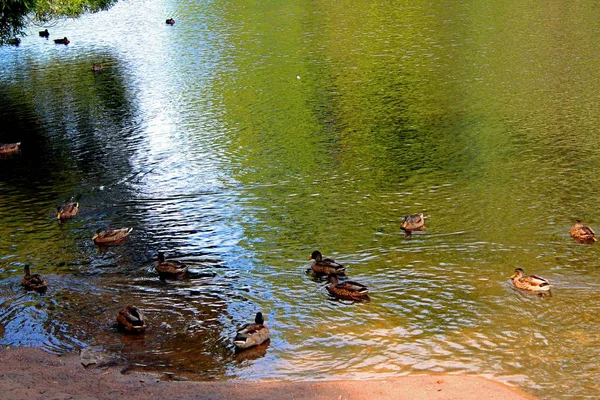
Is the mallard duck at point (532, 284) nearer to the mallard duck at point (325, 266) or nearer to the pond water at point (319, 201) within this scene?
the pond water at point (319, 201)

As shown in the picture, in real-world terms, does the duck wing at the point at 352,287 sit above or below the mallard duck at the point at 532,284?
above

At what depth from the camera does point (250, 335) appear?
439 inches

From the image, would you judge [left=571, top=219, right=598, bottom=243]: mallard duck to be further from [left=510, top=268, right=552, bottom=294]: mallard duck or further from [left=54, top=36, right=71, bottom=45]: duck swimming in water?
[left=54, top=36, right=71, bottom=45]: duck swimming in water

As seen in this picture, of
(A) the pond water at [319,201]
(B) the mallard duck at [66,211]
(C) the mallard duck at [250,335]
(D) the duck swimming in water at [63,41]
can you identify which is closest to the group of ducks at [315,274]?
(C) the mallard duck at [250,335]

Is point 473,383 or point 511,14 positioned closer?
point 473,383

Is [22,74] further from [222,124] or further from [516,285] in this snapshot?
[516,285]

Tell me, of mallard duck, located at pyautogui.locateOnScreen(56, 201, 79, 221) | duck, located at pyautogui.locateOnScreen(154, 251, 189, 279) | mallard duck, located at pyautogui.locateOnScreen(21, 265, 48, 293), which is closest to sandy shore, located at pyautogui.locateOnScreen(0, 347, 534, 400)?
mallard duck, located at pyautogui.locateOnScreen(21, 265, 48, 293)

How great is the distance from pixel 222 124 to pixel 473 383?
16.1 m

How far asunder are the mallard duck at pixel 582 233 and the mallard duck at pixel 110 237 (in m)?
8.73

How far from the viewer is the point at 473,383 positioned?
33.3 feet

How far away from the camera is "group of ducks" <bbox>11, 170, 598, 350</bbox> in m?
11.3

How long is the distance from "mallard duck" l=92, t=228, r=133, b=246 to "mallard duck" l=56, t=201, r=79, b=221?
1.78 m

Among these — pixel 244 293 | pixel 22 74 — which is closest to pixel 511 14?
pixel 22 74

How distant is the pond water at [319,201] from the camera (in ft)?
37.6
